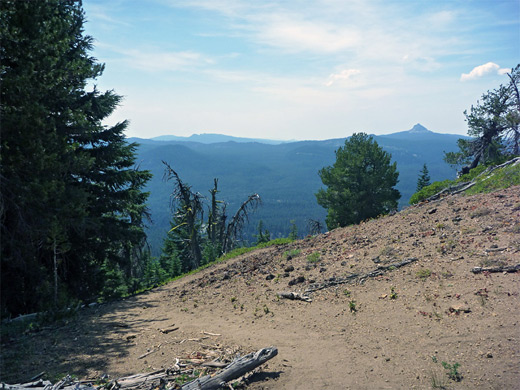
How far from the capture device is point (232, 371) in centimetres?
525

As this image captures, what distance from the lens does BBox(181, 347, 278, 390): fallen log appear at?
489cm

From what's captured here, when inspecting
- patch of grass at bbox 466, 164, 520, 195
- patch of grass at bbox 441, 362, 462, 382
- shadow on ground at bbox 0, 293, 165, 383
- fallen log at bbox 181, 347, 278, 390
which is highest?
patch of grass at bbox 466, 164, 520, 195

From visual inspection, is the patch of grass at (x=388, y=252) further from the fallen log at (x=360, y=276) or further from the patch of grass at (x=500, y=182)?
the patch of grass at (x=500, y=182)

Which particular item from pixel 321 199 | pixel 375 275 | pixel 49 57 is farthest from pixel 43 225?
pixel 321 199

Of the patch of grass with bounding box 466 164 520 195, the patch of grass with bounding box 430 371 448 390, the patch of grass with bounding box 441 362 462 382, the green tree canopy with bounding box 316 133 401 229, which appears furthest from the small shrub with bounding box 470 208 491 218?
the green tree canopy with bounding box 316 133 401 229

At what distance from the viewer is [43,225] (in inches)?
361

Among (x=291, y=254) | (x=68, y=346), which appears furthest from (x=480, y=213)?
(x=68, y=346)

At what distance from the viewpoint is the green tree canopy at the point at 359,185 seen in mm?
27703

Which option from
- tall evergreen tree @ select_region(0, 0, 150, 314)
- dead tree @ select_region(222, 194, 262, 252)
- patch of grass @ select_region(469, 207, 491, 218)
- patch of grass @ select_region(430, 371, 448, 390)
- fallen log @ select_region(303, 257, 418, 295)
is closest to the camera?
patch of grass @ select_region(430, 371, 448, 390)

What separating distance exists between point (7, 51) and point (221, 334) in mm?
8197

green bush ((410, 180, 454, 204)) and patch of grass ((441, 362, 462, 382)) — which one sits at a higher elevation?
green bush ((410, 180, 454, 204))

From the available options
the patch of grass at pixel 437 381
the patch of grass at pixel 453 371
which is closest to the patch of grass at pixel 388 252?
the patch of grass at pixel 453 371

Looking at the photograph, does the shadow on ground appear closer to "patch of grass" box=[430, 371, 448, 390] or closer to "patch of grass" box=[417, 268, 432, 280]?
"patch of grass" box=[430, 371, 448, 390]

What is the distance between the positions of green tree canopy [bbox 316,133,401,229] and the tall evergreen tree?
60.2 feet
